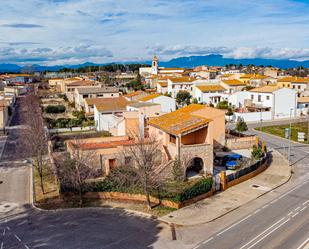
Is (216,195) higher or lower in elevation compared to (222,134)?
lower

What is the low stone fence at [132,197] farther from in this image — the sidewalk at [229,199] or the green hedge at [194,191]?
the sidewalk at [229,199]

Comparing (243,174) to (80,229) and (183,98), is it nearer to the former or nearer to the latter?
(80,229)

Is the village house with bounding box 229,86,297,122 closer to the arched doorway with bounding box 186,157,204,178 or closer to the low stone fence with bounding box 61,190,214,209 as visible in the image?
the arched doorway with bounding box 186,157,204,178

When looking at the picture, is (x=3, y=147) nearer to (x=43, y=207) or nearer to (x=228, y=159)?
(x=43, y=207)

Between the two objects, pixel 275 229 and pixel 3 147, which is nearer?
pixel 275 229

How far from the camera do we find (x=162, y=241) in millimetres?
18375

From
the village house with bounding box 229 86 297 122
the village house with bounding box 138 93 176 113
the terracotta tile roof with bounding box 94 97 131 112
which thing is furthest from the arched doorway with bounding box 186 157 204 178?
the village house with bounding box 229 86 297 122

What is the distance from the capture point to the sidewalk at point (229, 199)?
21406 mm

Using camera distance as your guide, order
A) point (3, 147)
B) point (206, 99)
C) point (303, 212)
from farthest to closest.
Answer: point (206, 99) → point (3, 147) → point (303, 212)

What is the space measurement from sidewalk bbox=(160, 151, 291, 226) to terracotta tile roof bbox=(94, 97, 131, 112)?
28.0 meters

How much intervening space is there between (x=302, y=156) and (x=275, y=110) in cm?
2504

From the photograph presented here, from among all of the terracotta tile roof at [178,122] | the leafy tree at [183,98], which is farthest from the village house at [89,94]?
the terracotta tile roof at [178,122]

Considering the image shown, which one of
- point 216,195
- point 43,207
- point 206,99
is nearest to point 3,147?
point 43,207

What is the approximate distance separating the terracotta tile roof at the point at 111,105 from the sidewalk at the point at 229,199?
28.0 meters
